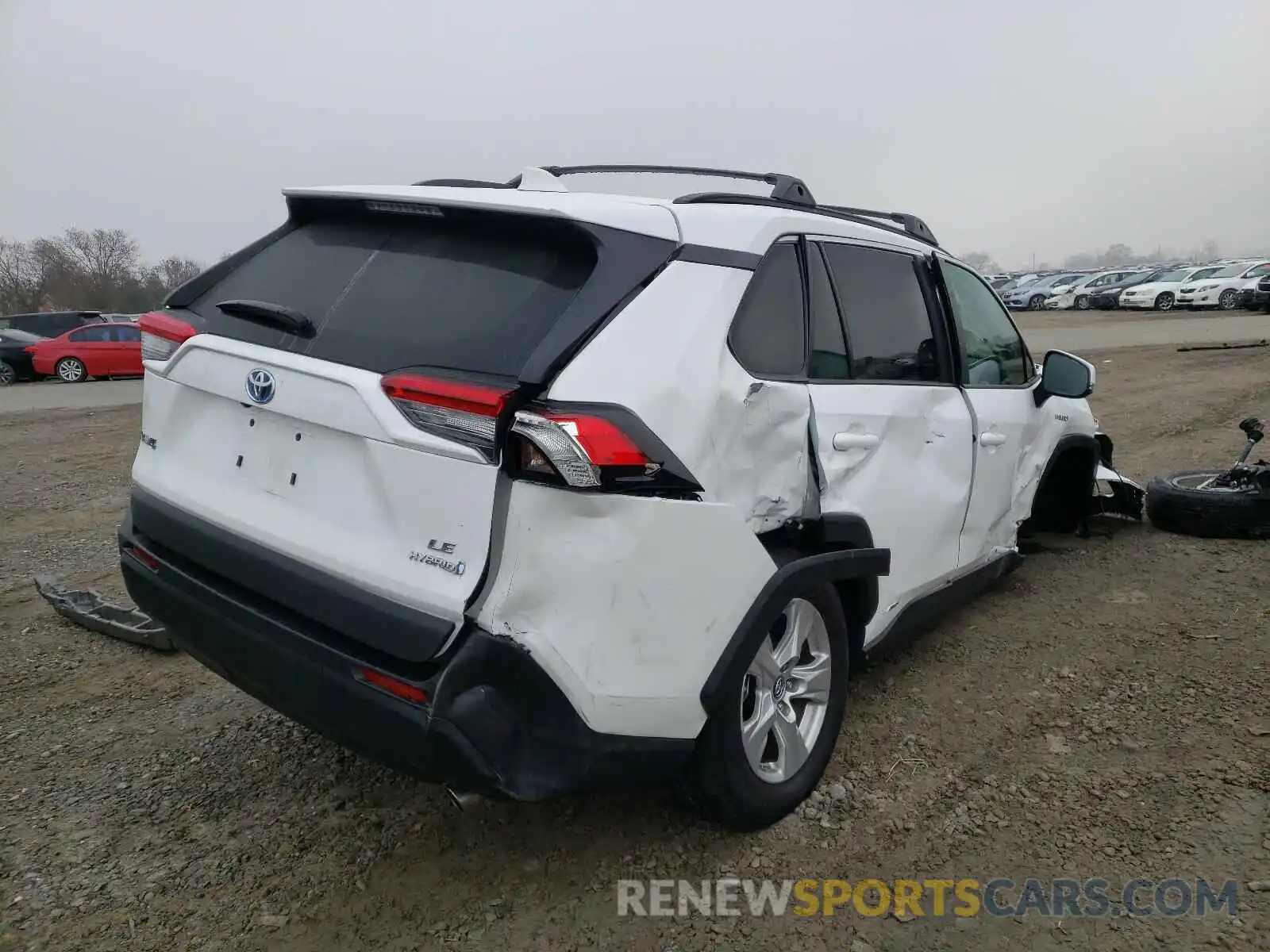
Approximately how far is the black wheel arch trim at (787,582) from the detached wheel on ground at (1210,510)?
343 centimetres

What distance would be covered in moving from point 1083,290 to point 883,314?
3841 centimetres

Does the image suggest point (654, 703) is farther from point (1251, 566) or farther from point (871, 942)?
point (1251, 566)

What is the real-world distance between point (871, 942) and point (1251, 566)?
12.5 ft

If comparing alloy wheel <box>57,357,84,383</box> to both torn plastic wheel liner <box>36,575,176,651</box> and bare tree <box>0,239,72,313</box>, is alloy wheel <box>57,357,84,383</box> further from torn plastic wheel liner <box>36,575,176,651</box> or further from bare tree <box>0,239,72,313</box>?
bare tree <box>0,239,72,313</box>

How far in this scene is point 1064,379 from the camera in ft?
14.4

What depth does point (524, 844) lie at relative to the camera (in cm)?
267

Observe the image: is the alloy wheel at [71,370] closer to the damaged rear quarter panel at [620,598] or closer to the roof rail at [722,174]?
the roof rail at [722,174]

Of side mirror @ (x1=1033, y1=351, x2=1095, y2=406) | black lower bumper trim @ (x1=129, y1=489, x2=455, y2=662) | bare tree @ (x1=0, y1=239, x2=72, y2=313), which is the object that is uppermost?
side mirror @ (x1=1033, y1=351, x2=1095, y2=406)

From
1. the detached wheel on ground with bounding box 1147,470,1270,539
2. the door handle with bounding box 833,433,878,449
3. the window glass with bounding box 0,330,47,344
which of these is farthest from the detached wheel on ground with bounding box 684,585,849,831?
the window glass with bounding box 0,330,47,344

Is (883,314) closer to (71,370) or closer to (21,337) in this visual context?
(71,370)

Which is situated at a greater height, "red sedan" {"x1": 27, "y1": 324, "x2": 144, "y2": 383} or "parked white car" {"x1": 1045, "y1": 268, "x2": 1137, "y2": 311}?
"parked white car" {"x1": 1045, "y1": 268, "x2": 1137, "y2": 311}

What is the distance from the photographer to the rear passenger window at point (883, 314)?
305 centimetres

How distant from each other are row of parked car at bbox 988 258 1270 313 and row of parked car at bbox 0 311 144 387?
22801mm

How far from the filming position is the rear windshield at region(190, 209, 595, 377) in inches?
85.7
